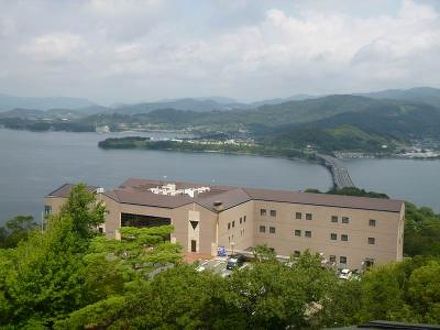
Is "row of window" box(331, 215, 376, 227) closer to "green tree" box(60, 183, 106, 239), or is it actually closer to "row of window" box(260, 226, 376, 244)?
"row of window" box(260, 226, 376, 244)

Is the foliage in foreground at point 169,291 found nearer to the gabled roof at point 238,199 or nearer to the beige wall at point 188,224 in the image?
the beige wall at point 188,224

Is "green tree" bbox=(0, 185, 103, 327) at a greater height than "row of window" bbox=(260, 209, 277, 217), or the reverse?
"green tree" bbox=(0, 185, 103, 327)

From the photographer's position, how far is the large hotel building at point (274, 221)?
18016 mm

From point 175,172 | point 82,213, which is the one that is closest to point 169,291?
point 82,213

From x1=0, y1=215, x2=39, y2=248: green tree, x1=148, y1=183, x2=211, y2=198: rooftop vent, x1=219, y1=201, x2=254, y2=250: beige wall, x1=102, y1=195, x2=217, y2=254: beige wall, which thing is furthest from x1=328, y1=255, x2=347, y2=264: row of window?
x1=0, y1=215, x2=39, y2=248: green tree

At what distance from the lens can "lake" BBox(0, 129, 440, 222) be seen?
47.3 metres

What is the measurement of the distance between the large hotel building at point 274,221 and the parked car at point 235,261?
641 mm

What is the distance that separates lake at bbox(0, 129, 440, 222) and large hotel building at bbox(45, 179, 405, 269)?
726 inches

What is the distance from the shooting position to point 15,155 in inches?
2694

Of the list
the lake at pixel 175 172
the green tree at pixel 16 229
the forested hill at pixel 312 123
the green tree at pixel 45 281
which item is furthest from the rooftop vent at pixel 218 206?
the forested hill at pixel 312 123

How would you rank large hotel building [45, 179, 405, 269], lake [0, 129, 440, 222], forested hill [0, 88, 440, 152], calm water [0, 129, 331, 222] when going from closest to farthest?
large hotel building [45, 179, 405, 269]
calm water [0, 129, 331, 222]
lake [0, 129, 440, 222]
forested hill [0, 88, 440, 152]

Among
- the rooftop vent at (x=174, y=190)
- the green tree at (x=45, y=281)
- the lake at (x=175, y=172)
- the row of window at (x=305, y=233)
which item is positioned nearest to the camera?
the green tree at (x=45, y=281)

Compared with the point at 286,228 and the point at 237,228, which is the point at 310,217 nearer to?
the point at 286,228

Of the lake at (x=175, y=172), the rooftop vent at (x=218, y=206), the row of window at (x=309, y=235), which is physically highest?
the rooftop vent at (x=218, y=206)
